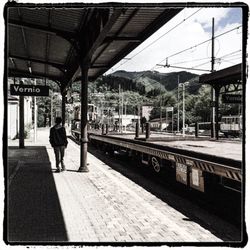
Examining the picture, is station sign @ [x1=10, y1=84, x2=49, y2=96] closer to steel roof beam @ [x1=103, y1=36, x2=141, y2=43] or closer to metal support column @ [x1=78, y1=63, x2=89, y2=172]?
steel roof beam @ [x1=103, y1=36, x2=141, y2=43]

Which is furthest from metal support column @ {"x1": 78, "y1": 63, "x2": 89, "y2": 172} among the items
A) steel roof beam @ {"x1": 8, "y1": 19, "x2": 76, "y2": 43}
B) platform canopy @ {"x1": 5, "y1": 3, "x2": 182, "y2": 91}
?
steel roof beam @ {"x1": 8, "y1": 19, "x2": 76, "y2": 43}

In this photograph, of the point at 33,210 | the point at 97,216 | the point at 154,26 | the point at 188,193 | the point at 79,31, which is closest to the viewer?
the point at 97,216

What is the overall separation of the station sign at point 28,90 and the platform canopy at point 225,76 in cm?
442

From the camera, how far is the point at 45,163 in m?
13.9

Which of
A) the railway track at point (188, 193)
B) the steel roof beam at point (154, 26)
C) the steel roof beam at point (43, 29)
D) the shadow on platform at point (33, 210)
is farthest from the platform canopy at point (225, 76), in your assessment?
the shadow on platform at point (33, 210)

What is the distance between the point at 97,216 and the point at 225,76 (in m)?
5.03

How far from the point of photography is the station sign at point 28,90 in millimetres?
7548

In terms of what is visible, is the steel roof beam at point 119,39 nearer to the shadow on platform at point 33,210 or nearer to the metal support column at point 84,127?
the metal support column at point 84,127

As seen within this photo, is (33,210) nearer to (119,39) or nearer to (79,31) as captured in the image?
(119,39)

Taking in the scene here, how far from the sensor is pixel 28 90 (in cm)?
815

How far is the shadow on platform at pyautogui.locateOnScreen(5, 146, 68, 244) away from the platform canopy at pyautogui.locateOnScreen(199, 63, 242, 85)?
5016 mm

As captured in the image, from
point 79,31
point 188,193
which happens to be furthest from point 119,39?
point 188,193

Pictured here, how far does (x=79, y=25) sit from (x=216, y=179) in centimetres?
635

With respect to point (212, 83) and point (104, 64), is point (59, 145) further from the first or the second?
point (104, 64)
